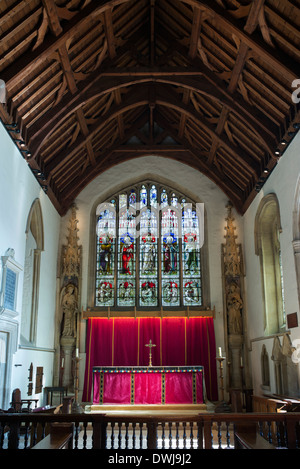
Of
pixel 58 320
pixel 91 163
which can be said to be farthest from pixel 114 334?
pixel 91 163

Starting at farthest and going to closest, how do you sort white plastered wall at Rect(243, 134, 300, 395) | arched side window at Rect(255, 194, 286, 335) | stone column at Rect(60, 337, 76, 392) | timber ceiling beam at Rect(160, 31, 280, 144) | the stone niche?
1. stone column at Rect(60, 337, 76, 392)
2. arched side window at Rect(255, 194, 286, 335)
3. timber ceiling beam at Rect(160, 31, 280, 144)
4. white plastered wall at Rect(243, 134, 300, 395)
5. the stone niche

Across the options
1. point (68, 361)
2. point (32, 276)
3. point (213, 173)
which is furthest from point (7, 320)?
point (213, 173)

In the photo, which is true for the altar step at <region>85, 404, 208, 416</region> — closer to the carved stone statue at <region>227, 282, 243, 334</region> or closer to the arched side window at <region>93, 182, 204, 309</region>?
the carved stone statue at <region>227, 282, 243, 334</region>

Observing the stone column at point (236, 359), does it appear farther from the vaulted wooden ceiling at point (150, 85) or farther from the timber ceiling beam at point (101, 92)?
the timber ceiling beam at point (101, 92)

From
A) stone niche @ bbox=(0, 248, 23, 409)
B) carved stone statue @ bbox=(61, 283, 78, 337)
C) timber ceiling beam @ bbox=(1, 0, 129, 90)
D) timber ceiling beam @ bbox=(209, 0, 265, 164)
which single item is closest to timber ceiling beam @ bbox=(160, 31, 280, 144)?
timber ceiling beam @ bbox=(209, 0, 265, 164)

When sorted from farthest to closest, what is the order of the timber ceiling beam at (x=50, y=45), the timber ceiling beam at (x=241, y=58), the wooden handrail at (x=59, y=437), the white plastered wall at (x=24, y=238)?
the white plastered wall at (x=24, y=238) < the timber ceiling beam at (x=50, y=45) < the timber ceiling beam at (x=241, y=58) < the wooden handrail at (x=59, y=437)

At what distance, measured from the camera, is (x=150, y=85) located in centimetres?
1123

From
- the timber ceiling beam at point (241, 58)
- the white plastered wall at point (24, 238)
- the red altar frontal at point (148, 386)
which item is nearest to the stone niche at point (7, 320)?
the white plastered wall at point (24, 238)

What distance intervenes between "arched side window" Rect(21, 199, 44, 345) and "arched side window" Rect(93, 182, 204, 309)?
2.28m

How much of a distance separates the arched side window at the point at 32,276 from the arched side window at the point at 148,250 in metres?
2.28

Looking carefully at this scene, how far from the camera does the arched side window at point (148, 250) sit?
12.4m

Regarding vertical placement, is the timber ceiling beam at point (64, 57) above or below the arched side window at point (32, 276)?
above

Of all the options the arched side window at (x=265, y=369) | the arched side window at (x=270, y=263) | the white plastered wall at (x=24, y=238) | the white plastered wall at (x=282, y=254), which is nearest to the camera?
the white plastered wall at (x=24, y=238)

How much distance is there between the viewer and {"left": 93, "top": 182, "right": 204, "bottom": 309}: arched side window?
40.5 feet
